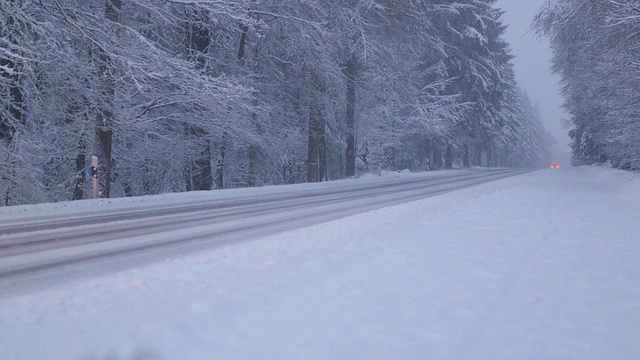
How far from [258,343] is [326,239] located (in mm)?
3075

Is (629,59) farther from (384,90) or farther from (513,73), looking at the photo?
(513,73)

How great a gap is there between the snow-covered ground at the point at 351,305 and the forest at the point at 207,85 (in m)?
7.49

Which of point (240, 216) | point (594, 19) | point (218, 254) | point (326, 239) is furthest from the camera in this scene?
point (594, 19)

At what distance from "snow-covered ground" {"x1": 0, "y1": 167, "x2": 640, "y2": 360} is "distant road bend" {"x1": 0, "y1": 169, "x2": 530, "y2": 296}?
568 millimetres

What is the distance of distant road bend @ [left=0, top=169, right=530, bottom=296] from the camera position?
4.36 m

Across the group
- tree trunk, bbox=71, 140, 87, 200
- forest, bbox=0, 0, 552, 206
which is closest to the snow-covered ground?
forest, bbox=0, 0, 552, 206

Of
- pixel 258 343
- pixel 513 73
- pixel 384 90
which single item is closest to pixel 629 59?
pixel 384 90

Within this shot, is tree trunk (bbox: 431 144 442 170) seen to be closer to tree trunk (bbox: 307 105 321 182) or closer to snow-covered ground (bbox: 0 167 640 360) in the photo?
tree trunk (bbox: 307 105 321 182)

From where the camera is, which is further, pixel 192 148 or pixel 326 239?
pixel 192 148

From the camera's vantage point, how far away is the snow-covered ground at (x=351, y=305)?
2.69 metres

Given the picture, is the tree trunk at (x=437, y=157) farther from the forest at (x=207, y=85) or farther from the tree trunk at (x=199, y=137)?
the tree trunk at (x=199, y=137)

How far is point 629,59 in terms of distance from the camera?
42.4ft

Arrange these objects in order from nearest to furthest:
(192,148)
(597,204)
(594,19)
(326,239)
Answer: (326,239) → (597,204) → (594,19) → (192,148)

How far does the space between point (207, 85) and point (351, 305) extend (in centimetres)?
1021
